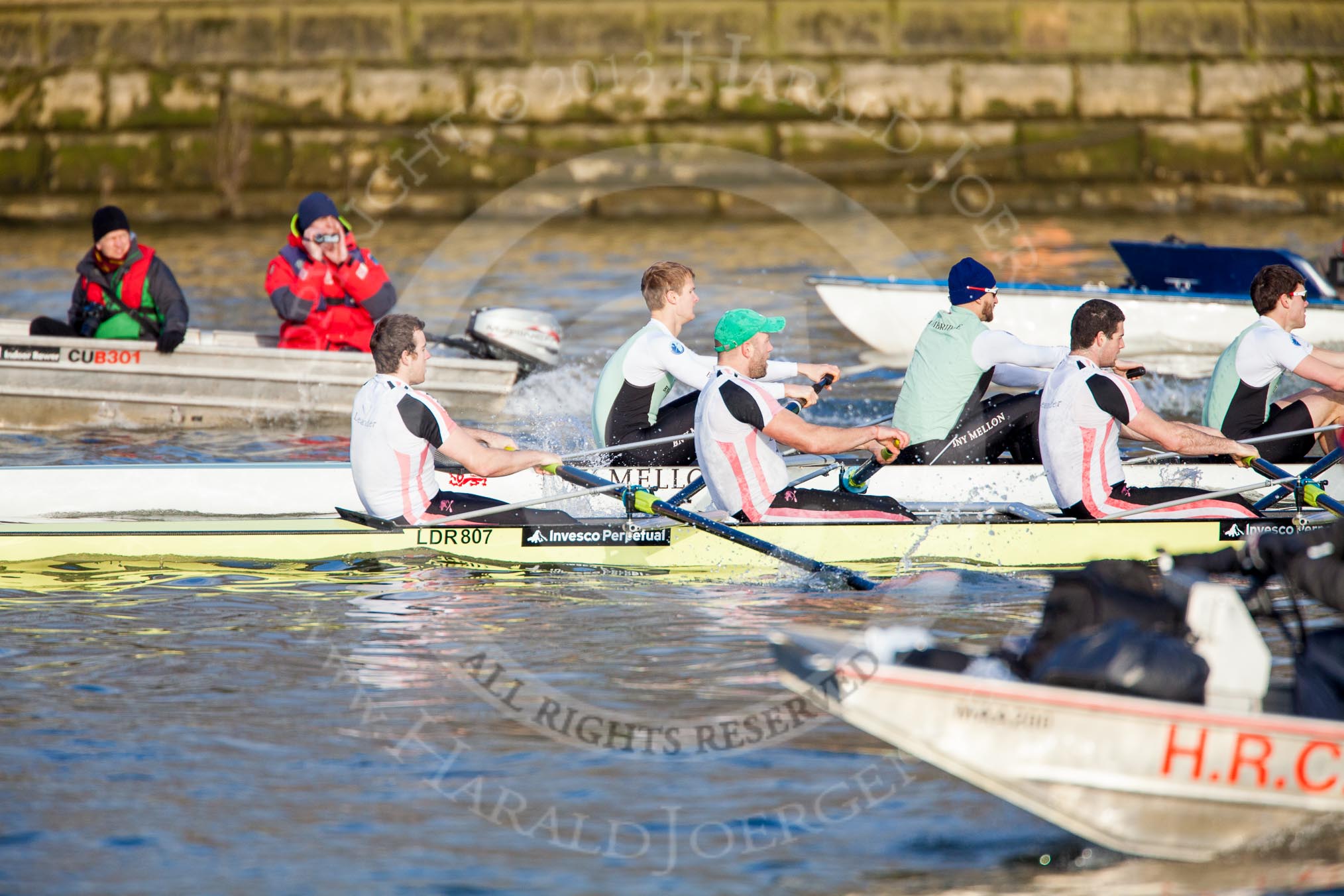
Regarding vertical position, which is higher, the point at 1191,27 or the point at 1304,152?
the point at 1191,27

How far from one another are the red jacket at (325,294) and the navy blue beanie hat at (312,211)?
210 mm

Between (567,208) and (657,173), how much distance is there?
1.41 m

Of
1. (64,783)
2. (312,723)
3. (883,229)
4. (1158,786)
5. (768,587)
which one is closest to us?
(1158,786)

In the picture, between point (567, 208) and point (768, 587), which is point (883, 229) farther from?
point (768, 587)

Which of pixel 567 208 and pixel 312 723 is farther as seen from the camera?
pixel 567 208

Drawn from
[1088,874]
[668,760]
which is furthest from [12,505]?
[1088,874]

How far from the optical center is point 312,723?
5.16 m

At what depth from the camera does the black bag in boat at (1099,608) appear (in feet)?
13.2

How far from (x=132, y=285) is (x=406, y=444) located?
4.69 meters

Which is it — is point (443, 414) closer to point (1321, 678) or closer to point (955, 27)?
point (1321, 678)

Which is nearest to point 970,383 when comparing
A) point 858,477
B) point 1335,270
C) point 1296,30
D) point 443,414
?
point 858,477

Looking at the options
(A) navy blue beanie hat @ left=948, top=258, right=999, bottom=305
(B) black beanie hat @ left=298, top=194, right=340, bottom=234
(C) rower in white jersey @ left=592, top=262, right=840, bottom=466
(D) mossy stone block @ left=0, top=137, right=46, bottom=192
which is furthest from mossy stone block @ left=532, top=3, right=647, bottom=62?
(A) navy blue beanie hat @ left=948, top=258, right=999, bottom=305

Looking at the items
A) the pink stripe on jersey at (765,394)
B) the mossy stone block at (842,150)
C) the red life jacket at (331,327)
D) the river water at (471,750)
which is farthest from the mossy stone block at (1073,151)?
the pink stripe on jersey at (765,394)

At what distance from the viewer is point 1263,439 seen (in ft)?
23.9
